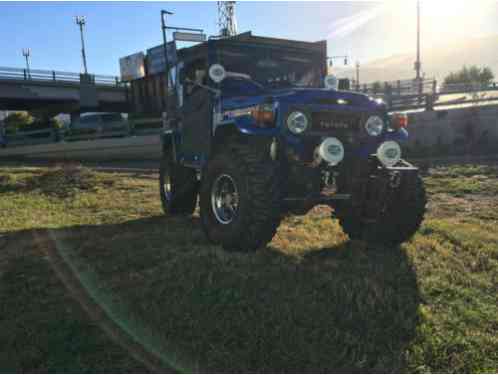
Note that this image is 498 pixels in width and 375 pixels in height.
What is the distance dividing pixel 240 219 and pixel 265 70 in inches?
89.3

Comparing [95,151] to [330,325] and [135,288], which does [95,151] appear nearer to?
[135,288]

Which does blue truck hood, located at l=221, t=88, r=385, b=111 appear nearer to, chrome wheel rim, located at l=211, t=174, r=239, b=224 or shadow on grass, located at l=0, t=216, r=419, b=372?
chrome wheel rim, located at l=211, t=174, r=239, b=224

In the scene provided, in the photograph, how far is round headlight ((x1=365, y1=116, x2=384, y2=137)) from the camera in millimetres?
4445

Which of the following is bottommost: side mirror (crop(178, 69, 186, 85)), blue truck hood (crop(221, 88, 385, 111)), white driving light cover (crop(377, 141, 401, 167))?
white driving light cover (crop(377, 141, 401, 167))

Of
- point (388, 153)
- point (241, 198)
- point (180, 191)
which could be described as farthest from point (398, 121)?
point (180, 191)

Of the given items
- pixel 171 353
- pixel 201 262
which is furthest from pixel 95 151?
pixel 171 353

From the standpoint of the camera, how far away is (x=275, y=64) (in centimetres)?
539

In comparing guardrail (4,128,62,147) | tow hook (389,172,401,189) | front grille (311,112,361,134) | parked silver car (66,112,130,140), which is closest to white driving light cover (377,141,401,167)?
tow hook (389,172,401,189)

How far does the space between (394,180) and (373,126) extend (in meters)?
0.66

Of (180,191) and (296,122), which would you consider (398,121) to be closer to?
(296,122)

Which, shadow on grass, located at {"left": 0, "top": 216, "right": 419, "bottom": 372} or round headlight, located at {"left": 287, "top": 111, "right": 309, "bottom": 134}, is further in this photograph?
round headlight, located at {"left": 287, "top": 111, "right": 309, "bottom": 134}

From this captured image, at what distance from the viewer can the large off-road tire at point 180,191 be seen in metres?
6.43

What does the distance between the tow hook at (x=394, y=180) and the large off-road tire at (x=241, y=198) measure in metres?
1.16

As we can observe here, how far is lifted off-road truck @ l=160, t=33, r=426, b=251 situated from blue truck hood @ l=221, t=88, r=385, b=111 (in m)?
0.01
